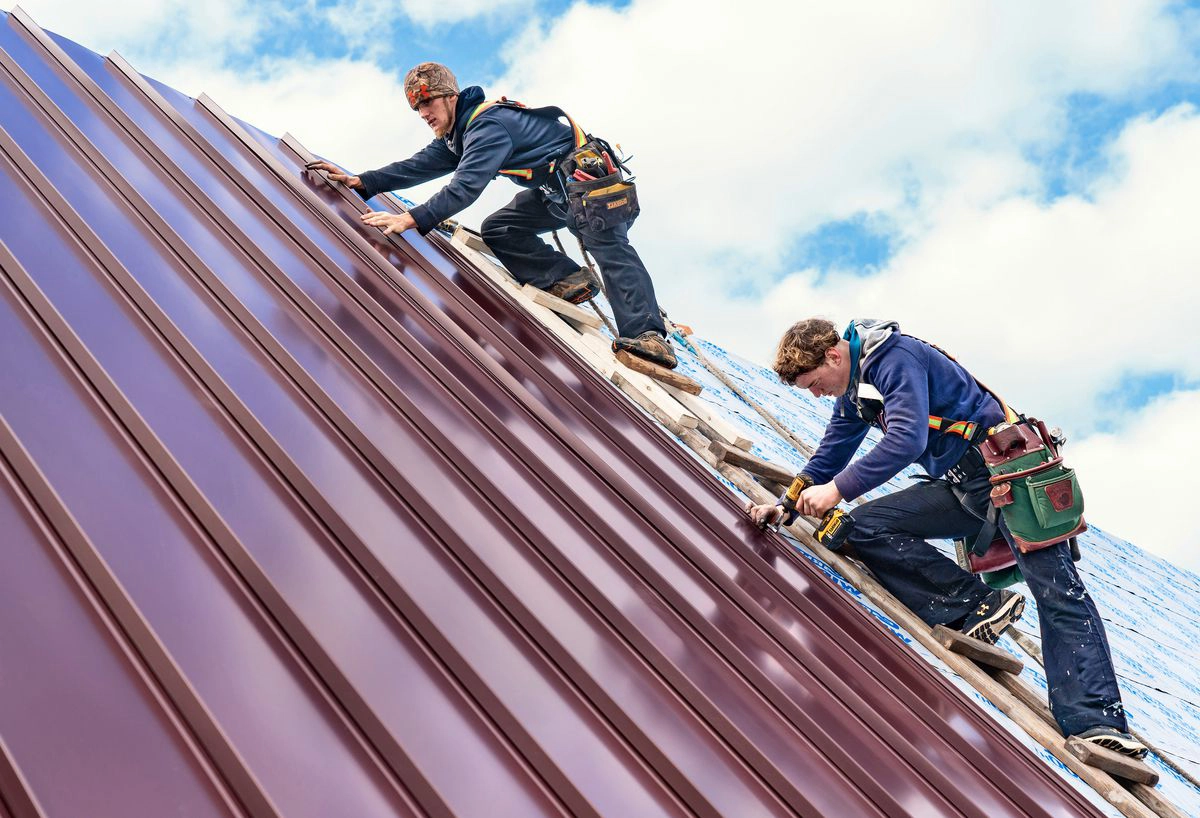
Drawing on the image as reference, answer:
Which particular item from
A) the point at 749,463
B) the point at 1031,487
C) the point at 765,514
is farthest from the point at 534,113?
the point at 1031,487

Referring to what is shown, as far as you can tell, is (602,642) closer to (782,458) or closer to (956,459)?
(956,459)

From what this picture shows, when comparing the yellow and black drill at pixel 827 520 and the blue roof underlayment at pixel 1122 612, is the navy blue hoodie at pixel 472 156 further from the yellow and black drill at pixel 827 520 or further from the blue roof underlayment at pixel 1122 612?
the yellow and black drill at pixel 827 520

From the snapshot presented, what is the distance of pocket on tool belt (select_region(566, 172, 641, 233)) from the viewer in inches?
216

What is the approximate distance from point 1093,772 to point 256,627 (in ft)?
10.8

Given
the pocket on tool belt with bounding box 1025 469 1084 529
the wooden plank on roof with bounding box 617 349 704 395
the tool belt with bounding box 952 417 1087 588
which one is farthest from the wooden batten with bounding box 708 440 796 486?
the pocket on tool belt with bounding box 1025 469 1084 529

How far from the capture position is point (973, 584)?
4348mm

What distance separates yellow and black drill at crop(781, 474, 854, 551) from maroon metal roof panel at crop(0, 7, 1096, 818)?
216 millimetres

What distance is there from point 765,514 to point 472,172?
2.28m

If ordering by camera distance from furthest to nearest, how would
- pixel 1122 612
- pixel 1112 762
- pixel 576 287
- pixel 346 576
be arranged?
pixel 1122 612
pixel 576 287
pixel 1112 762
pixel 346 576

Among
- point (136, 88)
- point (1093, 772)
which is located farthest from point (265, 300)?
point (1093, 772)

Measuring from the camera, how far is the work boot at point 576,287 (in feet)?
19.3

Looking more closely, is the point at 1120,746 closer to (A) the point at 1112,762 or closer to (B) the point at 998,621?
(A) the point at 1112,762

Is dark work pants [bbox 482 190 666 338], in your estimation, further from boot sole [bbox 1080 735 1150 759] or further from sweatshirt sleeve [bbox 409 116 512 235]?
boot sole [bbox 1080 735 1150 759]

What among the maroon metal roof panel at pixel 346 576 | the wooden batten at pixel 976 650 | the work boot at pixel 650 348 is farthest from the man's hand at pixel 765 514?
the work boot at pixel 650 348
